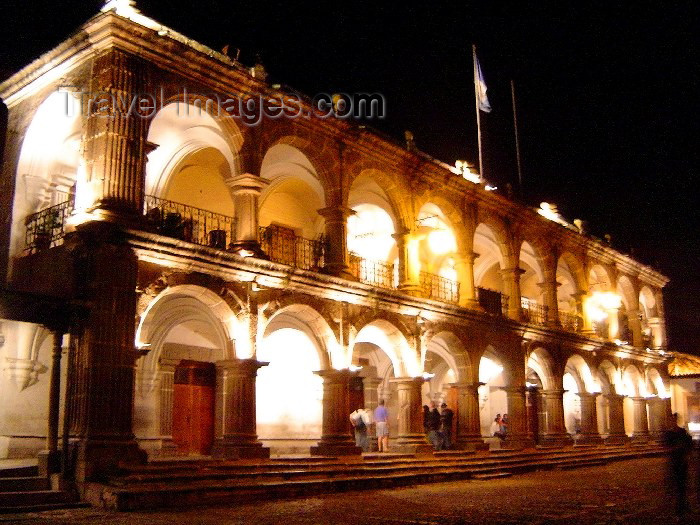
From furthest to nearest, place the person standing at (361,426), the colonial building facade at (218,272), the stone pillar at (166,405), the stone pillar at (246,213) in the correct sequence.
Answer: the person standing at (361,426), the stone pillar at (166,405), the stone pillar at (246,213), the colonial building facade at (218,272)

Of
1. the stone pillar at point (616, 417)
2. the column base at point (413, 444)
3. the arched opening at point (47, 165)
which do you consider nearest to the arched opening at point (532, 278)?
the stone pillar at point (616, 417)

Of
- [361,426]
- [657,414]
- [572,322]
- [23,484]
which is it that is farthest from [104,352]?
[657,414]

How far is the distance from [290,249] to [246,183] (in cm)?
420

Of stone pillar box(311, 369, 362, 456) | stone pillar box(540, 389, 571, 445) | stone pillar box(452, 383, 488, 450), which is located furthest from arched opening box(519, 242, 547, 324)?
stone pillar box(311, 369, 362, 456)

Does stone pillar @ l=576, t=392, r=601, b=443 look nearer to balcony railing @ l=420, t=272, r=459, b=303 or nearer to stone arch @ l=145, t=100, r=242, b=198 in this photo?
balcony railing @ l=420, t=272, r=459, b=303

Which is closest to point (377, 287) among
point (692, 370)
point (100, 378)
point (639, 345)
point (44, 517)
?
point (100, 378)

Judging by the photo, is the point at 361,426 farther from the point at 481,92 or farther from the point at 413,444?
the point at 481,92

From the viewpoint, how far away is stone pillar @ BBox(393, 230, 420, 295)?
793 inches

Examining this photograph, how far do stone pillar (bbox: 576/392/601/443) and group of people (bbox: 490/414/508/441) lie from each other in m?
4.34

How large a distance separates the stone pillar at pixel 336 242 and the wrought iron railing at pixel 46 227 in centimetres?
599

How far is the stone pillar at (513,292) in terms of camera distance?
24359 millimetres

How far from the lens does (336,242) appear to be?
18156 mm

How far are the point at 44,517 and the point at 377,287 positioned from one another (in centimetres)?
999

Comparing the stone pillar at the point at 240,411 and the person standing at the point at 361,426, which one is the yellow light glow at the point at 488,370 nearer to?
the person standing at the point at 361,426
